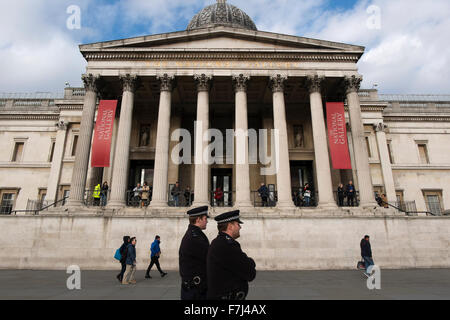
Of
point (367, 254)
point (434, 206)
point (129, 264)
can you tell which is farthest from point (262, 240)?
point (434, 206)

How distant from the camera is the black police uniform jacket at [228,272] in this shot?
3089mm

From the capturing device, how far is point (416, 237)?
584 inches

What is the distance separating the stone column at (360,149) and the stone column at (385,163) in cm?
931

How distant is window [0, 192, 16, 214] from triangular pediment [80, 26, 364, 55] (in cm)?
1594

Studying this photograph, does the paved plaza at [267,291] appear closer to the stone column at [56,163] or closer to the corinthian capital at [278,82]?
the corinthian capital at [278,82]

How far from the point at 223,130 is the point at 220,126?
0.41 metres

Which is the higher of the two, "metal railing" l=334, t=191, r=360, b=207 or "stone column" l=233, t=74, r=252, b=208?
"stone column" l=233, t=74, r=252, b=208

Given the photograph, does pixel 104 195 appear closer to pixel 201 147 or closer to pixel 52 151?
pixel 201 147

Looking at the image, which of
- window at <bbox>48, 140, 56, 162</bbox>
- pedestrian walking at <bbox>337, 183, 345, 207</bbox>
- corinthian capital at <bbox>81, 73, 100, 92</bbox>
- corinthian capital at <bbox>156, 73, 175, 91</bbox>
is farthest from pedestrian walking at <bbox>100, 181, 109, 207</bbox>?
pedestrian walking at <bbox>337, 183, 345, 207</bbox>

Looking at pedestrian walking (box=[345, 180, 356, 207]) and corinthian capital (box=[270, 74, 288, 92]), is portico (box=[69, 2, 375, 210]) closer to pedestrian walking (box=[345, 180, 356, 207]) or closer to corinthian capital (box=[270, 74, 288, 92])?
corinthian capital (box=[270, 74, 288, 92])

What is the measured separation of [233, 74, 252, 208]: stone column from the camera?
15922 millimetres

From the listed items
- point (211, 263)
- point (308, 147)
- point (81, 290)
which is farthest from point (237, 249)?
point (308, 147)

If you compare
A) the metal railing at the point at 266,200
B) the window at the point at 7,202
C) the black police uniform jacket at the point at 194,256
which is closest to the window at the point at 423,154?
the metal railing at the point at 266,200

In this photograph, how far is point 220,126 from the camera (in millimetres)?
22656
